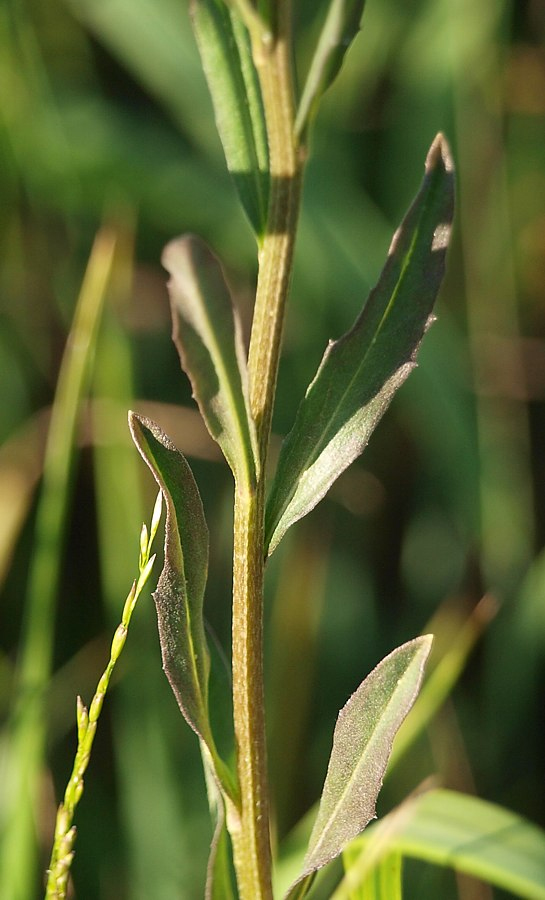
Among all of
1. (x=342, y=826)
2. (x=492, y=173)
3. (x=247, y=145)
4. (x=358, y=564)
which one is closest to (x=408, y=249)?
(x=247, y=145)

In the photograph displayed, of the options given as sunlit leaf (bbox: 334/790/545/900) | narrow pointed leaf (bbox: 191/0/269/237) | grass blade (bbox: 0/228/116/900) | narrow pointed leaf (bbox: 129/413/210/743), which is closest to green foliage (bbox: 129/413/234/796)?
narrow pointed leaf (bbox: 129/413/210/743)

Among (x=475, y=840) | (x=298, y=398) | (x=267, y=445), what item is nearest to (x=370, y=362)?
(x=267, y=445)

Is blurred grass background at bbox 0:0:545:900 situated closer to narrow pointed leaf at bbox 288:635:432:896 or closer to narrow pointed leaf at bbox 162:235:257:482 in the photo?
narrow pointed leaf at bbox 288:635:432:896

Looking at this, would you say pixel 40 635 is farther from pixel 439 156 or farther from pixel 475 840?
pixel 439 156

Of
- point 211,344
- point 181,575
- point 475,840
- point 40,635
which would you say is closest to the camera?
point 211,344

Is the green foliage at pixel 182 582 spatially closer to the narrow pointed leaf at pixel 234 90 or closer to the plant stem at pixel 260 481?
the plant stem at pixel 260 481

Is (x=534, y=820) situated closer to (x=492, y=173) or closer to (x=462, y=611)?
(x=462, y=611)
